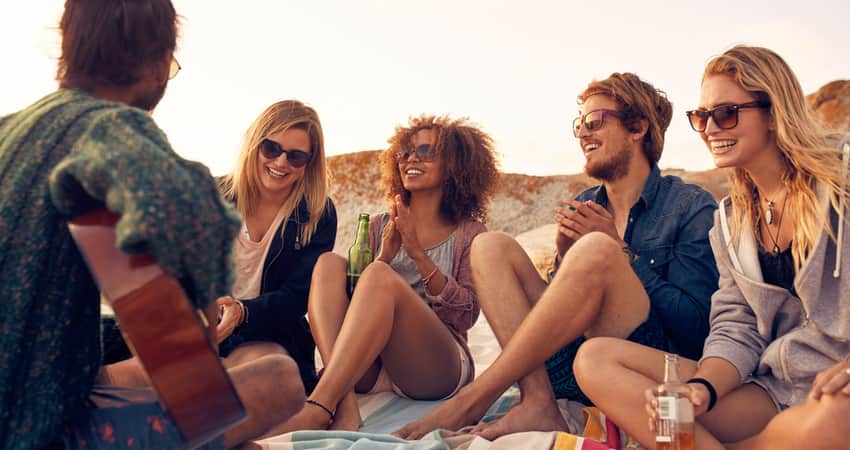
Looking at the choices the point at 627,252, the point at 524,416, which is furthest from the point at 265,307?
the point at 627,252

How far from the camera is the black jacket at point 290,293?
4.14 meters

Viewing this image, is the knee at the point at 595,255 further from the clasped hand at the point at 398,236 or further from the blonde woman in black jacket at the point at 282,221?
the blonde woman in black jacket at the point at 282,221

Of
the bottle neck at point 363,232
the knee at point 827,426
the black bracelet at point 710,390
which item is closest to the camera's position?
the knee at point 827,426

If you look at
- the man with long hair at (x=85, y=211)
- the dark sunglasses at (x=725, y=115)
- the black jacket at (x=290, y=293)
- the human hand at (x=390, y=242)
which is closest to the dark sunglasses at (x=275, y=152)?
the black jacket at (x=290, y=293)

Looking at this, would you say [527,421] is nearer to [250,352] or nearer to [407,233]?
[407,233]

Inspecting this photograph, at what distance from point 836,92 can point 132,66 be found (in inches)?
524

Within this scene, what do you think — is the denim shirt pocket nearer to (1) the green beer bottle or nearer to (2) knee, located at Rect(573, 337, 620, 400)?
(2) knee, located at Rect(573, 337, 620, 400)

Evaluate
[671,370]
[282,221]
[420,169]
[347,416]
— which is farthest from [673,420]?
[420,169]

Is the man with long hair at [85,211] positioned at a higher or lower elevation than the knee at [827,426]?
higher

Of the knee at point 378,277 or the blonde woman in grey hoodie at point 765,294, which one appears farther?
the knee at point 378,277

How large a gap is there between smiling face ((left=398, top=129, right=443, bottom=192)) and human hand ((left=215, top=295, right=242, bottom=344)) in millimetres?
1323

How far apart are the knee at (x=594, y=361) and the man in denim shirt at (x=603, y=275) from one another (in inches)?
10.9

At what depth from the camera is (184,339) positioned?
1.77m

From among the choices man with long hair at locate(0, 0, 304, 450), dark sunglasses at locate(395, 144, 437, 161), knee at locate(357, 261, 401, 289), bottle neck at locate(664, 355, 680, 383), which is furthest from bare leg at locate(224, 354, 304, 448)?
dark sunglasses at locate(395, 144, 437, 161)
